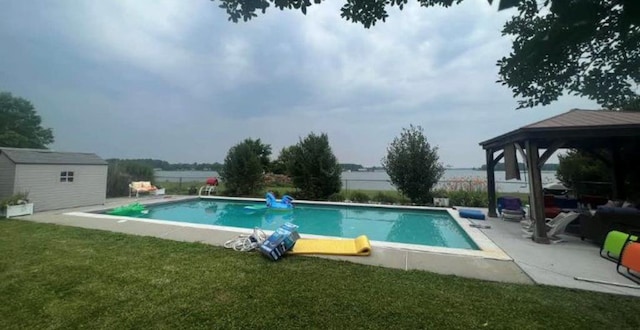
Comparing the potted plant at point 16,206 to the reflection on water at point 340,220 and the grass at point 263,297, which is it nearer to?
Answer: the reflection on water at point 340,220

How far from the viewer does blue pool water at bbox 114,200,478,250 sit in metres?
7.11

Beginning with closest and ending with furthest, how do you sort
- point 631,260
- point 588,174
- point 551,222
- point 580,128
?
point 631,260 → point 580,128 → point 551,222 → point 588,174

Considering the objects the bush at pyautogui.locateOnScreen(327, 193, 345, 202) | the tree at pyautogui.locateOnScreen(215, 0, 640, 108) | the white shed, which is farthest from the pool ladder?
the tree at pyautogui.locateOnScreen(215, 0, 640, 108)

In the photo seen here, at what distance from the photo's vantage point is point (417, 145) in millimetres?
11008

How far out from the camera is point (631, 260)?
11.6 feet

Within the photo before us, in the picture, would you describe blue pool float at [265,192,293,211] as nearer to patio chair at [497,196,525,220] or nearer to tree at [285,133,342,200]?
tree at [285,133,342,200]

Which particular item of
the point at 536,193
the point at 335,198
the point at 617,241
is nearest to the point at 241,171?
the point at 335,198

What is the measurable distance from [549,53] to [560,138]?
17.1ft

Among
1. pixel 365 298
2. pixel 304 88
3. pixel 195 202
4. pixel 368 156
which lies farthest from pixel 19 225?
pixel 368 156

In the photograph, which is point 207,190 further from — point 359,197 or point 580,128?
point 580,128

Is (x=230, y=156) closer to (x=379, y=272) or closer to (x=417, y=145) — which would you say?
(x=417, y=145)

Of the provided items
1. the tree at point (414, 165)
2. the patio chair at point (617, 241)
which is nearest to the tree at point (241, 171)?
the tree at point (414, 165)

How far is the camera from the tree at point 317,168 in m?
12.3

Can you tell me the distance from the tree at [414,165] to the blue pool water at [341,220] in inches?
45.7
